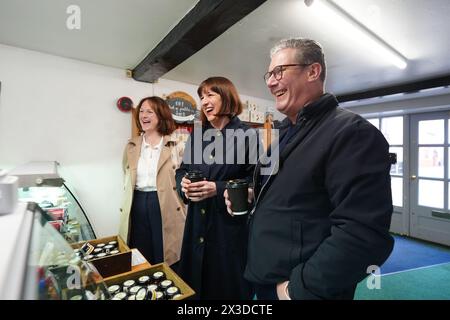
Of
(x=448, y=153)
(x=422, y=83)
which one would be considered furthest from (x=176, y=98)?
(x=448, y=153)

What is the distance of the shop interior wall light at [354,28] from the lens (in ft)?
4.30

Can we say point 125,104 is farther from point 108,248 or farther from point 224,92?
point 108,248

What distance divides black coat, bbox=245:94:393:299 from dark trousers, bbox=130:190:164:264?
96 cm

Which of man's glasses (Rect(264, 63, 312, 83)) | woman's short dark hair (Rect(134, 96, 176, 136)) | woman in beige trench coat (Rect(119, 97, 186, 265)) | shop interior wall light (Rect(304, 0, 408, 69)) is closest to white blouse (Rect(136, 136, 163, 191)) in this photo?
woman in beige trench coat (Rect(119, 97, 186, 265))

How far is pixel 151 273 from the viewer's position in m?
0.96

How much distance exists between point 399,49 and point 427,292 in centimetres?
234

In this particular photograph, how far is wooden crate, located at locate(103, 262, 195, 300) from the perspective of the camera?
817mm

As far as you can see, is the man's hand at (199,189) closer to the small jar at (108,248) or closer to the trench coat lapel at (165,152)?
the small jar at (108,248)

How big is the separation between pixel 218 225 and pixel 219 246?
4.3 inches

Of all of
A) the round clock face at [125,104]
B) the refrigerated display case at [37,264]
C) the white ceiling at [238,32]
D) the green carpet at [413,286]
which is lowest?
the green carpet at [413,286]

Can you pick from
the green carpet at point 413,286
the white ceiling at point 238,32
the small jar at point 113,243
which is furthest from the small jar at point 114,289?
the green carpet at point 413,286

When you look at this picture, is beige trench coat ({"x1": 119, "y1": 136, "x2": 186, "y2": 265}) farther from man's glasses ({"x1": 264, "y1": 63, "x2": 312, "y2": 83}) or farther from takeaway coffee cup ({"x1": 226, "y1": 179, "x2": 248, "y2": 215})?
man's glasses ({"x1": 264, "y1": 63, "x2": 312, "y2": 83})

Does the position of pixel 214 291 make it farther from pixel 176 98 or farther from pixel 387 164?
pixel 176 98

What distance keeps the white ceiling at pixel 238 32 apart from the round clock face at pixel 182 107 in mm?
409
